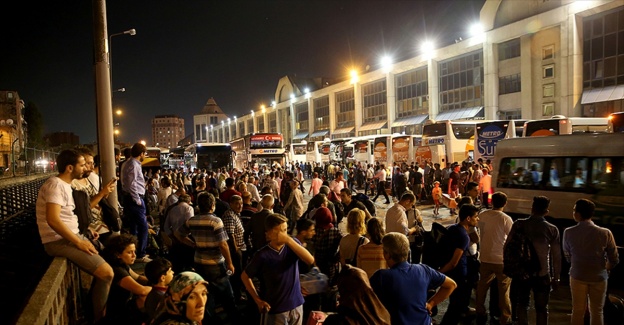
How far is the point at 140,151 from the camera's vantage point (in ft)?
26.5

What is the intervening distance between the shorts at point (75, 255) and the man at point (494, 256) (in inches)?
183

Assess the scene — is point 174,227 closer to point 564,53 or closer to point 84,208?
point 84,208

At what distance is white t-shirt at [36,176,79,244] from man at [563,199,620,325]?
5.50 m

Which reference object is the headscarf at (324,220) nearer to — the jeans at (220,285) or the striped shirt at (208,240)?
the striped shirt at (208,240)

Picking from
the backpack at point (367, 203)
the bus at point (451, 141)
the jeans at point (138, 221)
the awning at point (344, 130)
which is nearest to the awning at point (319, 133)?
the awning at point (344, 130)

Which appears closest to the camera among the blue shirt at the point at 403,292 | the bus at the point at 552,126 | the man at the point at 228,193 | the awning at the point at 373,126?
the blue shirt at the point at 403,292

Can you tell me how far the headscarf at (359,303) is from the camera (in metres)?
3.00

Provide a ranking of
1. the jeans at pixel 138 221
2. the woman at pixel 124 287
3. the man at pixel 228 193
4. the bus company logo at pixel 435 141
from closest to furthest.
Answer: the woman at pixel 124 287
the jeans at pixel 138 221
the man at pixel 228 193
the bus company logo at pixel 435 141

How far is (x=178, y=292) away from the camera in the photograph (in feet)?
8.69

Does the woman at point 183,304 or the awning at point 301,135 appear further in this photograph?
the awning at point 301,135

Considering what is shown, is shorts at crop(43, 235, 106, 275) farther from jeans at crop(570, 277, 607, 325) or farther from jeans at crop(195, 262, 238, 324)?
jeans at crop(570, 277, 607, 325)

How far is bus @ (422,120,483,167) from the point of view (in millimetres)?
25438

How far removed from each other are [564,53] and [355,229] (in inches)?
1294

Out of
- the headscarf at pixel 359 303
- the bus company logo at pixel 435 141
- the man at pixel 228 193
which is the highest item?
the bus company logo at pixel 435 141
